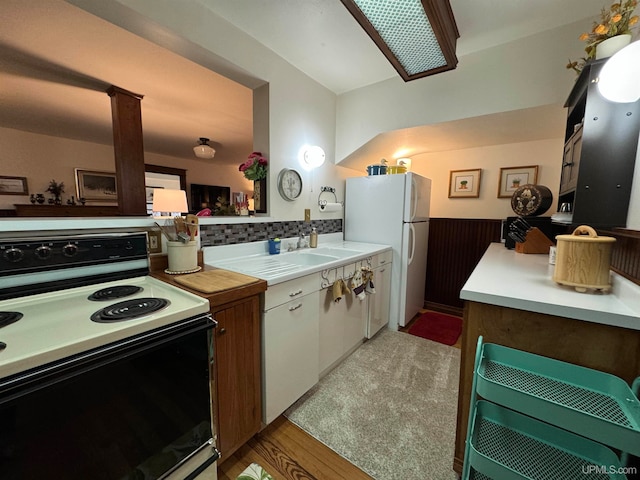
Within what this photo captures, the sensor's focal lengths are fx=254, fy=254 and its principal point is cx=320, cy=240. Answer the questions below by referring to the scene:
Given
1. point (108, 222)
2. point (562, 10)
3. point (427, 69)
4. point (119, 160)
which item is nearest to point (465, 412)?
point (108, 222)

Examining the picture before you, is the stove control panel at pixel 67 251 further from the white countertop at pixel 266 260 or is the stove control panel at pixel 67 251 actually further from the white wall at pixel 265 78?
the white wall at pixel 265 78

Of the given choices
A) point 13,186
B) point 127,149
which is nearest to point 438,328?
point 127,149

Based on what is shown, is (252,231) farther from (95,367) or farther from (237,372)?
(95,367)

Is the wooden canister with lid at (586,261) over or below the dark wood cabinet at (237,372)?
over

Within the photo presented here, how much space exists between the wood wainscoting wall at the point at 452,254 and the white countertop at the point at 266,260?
3.71 ft

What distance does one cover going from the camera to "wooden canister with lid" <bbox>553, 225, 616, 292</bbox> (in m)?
0.98

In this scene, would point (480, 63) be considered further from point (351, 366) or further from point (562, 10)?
point (351, 366)

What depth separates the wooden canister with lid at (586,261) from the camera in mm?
985

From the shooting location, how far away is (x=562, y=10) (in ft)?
5.29

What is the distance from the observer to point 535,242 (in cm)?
203

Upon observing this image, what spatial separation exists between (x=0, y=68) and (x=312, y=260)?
3.08m

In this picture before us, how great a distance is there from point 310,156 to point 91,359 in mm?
2142

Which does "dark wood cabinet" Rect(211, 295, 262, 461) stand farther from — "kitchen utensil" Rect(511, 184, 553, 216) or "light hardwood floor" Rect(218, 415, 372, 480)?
"kitchen utensil" Rect(511, 184, 553, 216)

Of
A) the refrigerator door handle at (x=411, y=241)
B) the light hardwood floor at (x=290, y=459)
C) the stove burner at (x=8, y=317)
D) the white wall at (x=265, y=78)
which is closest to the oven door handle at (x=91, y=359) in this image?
the stove burner at (x=8, y=317)
